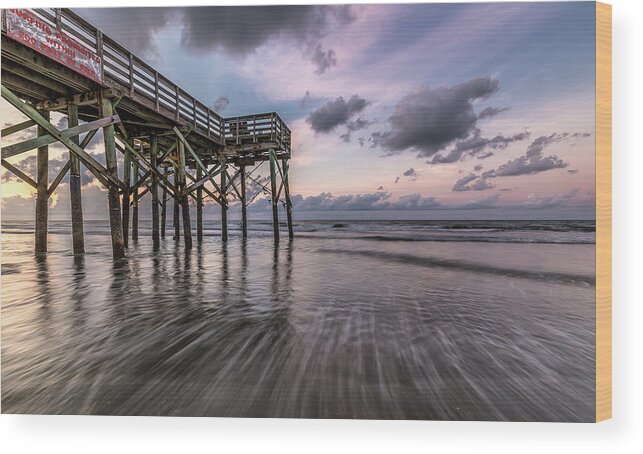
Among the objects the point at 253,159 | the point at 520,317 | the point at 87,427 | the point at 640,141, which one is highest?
the point at 253,159

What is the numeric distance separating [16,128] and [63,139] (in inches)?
40.9

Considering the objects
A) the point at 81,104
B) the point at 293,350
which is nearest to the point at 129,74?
the point at 81,104

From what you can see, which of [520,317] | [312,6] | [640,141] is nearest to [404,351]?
[520,317]

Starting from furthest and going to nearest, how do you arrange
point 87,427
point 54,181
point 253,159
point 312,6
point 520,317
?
point 253,159
point 54,181
point 520,317
point 312,6
point 87,427

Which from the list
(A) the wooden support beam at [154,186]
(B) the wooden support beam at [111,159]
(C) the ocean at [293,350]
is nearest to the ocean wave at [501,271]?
(C) the ocean at [293,350]

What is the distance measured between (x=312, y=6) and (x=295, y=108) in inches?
51.8

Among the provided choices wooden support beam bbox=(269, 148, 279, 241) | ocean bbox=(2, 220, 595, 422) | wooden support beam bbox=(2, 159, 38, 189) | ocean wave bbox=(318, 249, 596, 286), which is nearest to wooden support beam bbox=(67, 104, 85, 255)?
ocean bbox=(2, 220, 595, 422)

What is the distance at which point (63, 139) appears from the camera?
4426 millimetres

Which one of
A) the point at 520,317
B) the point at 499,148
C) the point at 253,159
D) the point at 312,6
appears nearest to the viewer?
the point at 312,6

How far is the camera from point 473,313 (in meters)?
3.64

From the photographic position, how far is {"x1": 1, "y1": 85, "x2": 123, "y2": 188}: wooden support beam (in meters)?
3.27

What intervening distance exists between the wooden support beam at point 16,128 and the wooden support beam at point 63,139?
0.37 feet

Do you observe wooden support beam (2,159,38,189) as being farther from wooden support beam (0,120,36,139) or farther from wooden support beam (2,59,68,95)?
wooden support beam (2,59,68,95)

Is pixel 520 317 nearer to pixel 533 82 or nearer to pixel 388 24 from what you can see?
pixel 533 82
